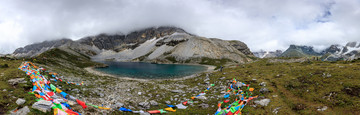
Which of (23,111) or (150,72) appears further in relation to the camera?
(150,72)

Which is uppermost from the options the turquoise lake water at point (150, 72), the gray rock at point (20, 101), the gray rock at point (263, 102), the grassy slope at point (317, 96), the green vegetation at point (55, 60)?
the green vegetation at point (55, 60)

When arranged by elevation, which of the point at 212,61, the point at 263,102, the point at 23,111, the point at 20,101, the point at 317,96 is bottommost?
the point at 263,102

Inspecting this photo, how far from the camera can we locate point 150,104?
15.7m

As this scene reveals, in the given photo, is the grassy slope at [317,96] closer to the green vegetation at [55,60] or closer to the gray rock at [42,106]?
the gray rock at [42,106]

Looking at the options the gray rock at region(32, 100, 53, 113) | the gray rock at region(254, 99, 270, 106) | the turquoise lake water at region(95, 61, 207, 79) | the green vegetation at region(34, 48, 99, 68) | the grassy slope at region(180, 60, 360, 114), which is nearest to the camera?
the gray rock at region(32, 100, 53, 113)

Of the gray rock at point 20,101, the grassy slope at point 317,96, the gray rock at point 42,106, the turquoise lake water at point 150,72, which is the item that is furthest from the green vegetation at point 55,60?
the grassy slope at point 317,96

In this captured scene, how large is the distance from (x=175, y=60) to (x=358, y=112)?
6599 inches

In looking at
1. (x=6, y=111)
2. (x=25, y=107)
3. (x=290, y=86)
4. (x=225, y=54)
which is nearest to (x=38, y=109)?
(x=25, y=107)

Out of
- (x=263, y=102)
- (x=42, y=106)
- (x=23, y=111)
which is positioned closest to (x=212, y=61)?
(x=263, y=102)

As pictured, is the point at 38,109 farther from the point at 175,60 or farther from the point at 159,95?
the point at 175,60

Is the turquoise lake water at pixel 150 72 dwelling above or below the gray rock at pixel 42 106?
below

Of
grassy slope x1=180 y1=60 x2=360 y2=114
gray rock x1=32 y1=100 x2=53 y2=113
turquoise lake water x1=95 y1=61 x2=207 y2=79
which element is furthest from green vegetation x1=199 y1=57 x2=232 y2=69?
gray rock x1=32 y1=100 x2=53 y2=113

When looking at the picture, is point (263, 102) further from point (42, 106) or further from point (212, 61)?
point (212, 61)

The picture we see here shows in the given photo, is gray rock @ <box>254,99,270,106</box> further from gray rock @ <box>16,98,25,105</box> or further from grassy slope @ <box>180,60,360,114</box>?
gray rock @ <box>16,98,25,105</box>
